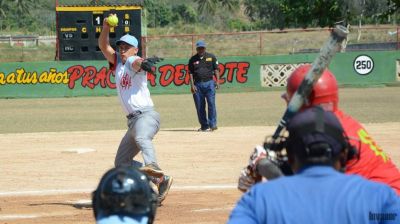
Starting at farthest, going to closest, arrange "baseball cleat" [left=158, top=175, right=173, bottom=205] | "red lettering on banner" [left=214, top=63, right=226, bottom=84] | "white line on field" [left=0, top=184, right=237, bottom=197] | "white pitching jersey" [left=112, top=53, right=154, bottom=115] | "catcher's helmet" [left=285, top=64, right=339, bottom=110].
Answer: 1. "red lettering on banner" [left=214, top=63, right=226, bottom=84]
2. "white line on field" [left=0, top=184, right=237, bottom=197]
3. "baseball cleat" [left=158, top=175, right=173, bottom=205]
4. "white pitching jersey" [left=112, top=53, right=154, bottom=115]
5. "catcher's helmet" [left=285, top=64, right=339, bottom=110]

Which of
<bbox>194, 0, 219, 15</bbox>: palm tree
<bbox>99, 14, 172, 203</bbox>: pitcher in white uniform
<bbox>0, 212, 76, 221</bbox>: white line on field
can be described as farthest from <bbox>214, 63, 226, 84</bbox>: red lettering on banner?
<bbox>194, 0, 219, 15</bbox>: palm tree

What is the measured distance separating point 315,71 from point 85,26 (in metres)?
27.4

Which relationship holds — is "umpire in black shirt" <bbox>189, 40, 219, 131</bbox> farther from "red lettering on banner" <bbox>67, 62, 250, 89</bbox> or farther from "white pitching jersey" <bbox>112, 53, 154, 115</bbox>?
"red lettering on banner" <bbox>67, 62, 250, 89</bbox>

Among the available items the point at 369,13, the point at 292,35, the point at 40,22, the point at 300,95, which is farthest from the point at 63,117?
the point at 40,22

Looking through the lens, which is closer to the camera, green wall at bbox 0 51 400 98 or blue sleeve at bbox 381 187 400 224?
blue sleeve at bbox 381 187 400 224

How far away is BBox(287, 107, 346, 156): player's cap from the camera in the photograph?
323cm

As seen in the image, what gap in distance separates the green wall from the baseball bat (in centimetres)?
2754

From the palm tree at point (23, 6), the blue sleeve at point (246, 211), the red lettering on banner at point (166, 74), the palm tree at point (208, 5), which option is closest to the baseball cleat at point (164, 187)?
the blue sleeve at point (246, 211)

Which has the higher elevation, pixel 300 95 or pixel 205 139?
pixel 300 95

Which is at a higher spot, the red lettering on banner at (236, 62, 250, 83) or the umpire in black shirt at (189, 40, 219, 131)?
the umpire in black shirt at (189, 40, 219, 131)

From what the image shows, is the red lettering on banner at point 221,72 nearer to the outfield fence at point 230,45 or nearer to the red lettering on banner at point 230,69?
the red lettering on banner at point 230,69

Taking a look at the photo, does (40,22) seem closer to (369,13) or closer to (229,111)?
(369,13)

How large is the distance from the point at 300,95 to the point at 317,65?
172mm

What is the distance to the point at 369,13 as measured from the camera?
1989 inches
